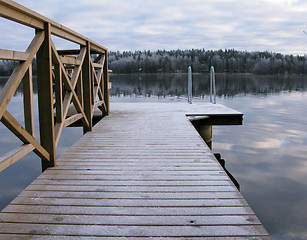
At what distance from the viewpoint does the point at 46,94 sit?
2.57 meters

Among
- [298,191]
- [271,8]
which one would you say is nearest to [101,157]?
[298,191]

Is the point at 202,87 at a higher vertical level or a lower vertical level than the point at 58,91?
lower

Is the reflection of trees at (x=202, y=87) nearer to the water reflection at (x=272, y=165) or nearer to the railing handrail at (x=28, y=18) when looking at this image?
the water reflection at (x=272, y=165)

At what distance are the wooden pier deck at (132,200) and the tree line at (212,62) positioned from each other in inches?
2470

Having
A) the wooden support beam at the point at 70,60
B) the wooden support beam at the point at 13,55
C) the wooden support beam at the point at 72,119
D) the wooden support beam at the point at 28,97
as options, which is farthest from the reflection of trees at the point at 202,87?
the wooden support beam at the point at 13,55

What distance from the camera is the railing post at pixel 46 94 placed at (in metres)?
2.54

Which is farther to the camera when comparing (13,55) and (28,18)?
(28,18)

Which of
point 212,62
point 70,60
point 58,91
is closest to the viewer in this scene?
point 58,91

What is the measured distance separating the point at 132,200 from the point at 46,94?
3.96ft

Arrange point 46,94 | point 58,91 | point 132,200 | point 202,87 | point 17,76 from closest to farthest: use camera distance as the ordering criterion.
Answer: point 132,200, point 17,76, point 46,94, point 58,91, point 202,87

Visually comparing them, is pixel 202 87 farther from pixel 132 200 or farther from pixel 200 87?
pixel 132 200

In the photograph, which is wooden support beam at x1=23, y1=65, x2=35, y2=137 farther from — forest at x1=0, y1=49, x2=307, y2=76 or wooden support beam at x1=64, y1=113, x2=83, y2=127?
forest at x1=0, y1=49, x2=307, y2=76

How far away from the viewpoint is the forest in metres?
64.4

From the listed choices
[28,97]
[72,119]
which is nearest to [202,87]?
[72,119]
